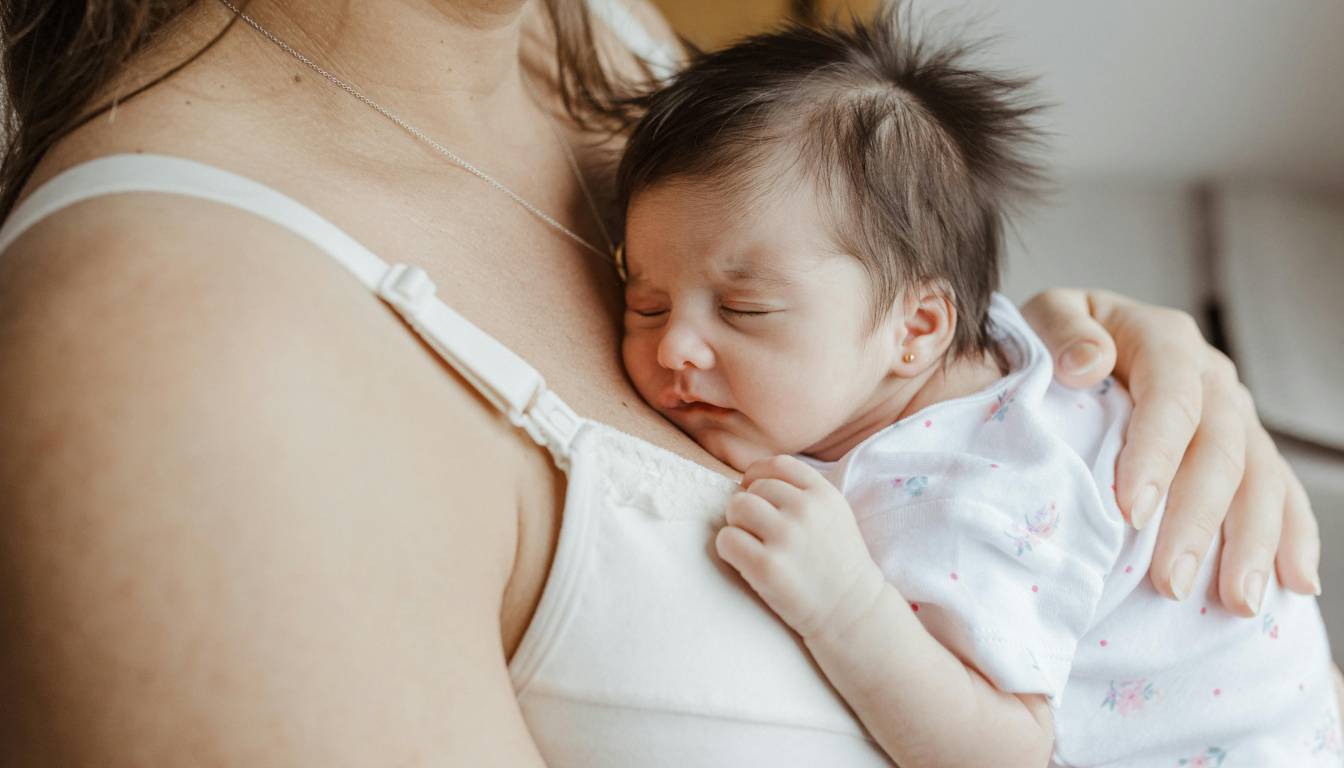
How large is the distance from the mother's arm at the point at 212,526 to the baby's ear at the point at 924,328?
506 millimetres

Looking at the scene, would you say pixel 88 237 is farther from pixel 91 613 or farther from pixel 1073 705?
pixel 1073 705

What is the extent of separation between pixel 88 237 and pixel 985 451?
681mm

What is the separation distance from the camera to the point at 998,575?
2.85ft

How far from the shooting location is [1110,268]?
7.16 ft

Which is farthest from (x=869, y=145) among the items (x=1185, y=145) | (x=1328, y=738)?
(x=1185, y=145)

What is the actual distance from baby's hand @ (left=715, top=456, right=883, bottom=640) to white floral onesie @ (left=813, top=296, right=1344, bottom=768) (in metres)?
0.08

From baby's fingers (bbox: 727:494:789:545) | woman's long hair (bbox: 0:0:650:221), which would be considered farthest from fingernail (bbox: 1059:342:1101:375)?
woman's long hair (bbox: 0:0:650:221)

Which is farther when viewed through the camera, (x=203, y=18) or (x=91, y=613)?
→ (x=203, y=18)

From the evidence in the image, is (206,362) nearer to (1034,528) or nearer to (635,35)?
(1034,528)

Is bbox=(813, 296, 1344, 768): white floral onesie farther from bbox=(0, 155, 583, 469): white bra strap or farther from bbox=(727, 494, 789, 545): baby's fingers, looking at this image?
bbox=(0, 155, 583, 469): white bra strap

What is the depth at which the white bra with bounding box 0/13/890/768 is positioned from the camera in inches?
28.1

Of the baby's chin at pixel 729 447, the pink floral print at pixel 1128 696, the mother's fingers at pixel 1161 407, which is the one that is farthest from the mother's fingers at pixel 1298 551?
the baby's chin at pixel 729 447

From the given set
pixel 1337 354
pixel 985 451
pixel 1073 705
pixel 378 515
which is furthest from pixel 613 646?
pixel 1337 354

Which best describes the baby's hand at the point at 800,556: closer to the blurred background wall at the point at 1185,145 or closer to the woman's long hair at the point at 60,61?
the woman's long hair at the point at 60,61
